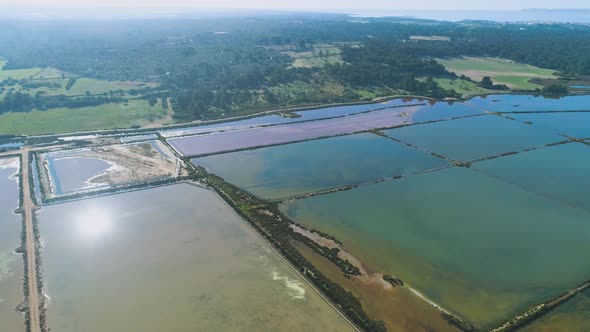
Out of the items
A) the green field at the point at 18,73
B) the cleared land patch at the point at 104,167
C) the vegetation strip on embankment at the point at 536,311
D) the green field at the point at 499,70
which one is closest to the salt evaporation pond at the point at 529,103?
Result: the green field at the point at 499,70

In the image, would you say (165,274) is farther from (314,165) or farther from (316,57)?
(316,57)

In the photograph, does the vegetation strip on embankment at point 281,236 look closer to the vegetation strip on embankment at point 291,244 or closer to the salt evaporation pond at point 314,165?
the vegetation strip on embankment at point 291,244

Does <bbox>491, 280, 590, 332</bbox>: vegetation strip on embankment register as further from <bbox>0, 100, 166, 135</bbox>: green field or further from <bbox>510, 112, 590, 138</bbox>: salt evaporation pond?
<bbox>0, 100, 166, 135</bbox>: green field

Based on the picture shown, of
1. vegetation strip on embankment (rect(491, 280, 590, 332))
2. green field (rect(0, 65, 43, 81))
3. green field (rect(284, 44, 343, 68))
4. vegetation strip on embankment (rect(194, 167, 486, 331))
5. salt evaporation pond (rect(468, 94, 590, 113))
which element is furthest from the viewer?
green field (rect(284, 44, 343, 68))

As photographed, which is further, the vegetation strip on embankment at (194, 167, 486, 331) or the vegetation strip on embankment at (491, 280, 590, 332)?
the vegetation strip on embankment at (194, 167, 486, 331)

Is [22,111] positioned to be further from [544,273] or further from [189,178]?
[544,273]

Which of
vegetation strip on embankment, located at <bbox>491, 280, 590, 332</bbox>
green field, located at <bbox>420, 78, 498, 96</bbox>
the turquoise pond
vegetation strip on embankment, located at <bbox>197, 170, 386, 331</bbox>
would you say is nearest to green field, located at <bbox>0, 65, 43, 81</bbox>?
vegetation strip on embankment, located at <bbox>197, 170, 386, 331</bbox>
